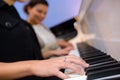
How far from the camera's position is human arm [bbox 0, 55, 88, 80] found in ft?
1.58

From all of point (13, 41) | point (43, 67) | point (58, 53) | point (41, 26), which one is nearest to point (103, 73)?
point (43, 67)

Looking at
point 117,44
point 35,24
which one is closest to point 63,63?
point 117,44

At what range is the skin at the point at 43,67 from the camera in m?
0.48

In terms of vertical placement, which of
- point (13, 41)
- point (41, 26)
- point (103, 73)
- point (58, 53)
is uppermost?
point (41, 26)

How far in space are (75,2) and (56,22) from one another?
0.43 metres

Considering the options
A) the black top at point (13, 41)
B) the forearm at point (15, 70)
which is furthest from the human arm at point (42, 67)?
the black top at point (13, 41)

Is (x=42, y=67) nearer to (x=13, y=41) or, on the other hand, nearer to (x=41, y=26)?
(x=13, y=41)

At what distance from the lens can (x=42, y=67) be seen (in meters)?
0.50

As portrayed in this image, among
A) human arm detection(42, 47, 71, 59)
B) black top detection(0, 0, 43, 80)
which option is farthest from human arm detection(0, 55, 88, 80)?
human arm detection(42, 47, 71, 59)

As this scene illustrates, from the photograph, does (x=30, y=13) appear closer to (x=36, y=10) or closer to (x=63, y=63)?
(x=36, y=10)

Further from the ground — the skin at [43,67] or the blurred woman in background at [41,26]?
the blurred woman in background at [41,26]

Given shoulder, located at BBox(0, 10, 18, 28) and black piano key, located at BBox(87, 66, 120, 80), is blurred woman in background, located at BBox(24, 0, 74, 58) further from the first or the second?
black piano key, located at BBox(87, 66, 120, 80)

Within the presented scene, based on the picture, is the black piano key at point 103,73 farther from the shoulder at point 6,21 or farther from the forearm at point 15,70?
the shoulder at point 6,21

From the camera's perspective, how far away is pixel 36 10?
215cm
